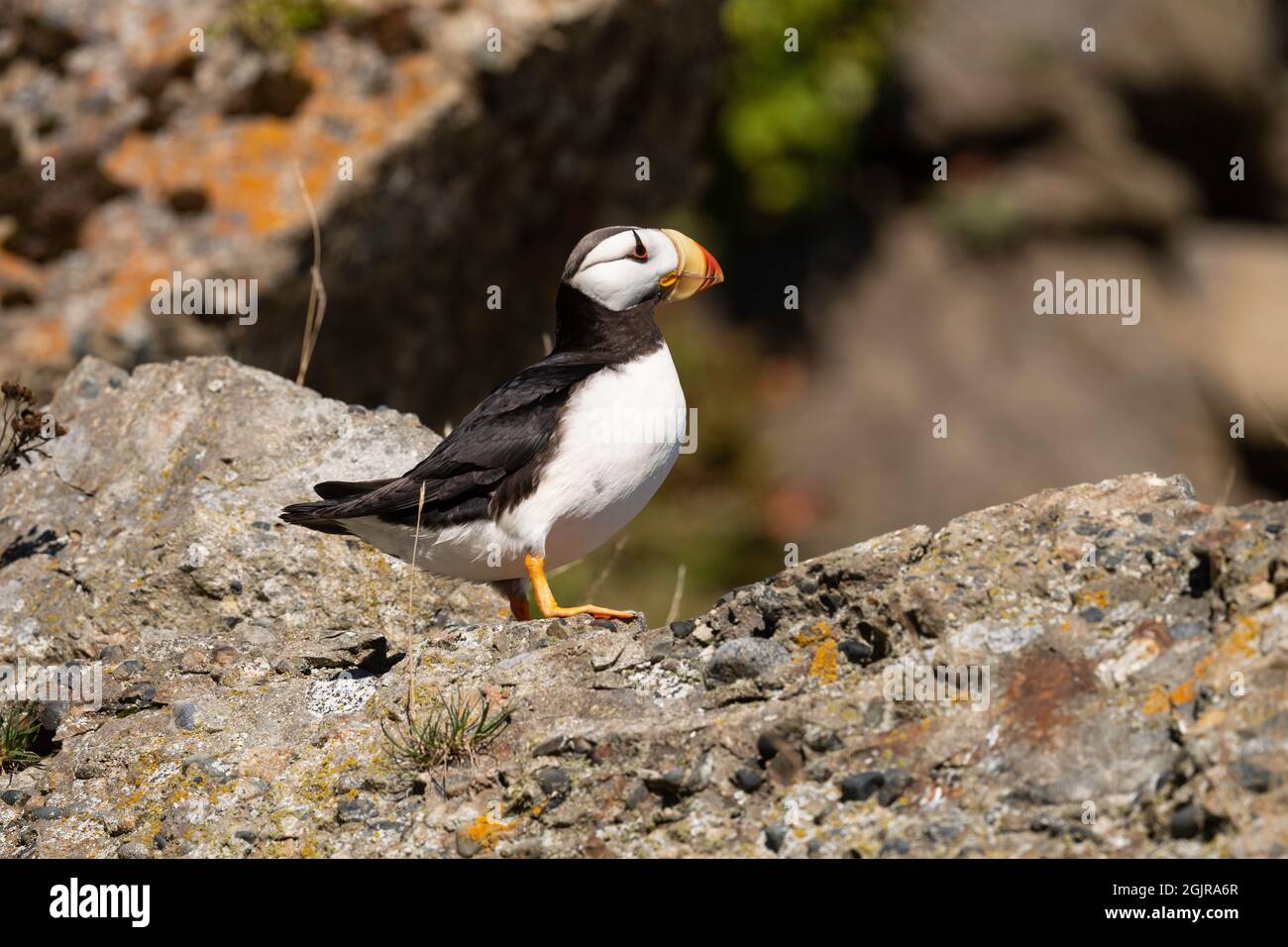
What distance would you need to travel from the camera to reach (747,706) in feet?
17.1

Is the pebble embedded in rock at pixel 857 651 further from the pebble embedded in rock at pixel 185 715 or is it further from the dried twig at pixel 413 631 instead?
the pebble embedded in rock at pixel 185 715

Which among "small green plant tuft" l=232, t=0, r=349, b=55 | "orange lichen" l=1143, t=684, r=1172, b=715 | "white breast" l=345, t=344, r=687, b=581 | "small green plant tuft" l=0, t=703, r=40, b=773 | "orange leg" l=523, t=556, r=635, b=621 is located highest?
"small green plant tuft" l=232, t=0, r=349, b=55

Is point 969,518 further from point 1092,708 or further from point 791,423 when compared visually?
point 791,423

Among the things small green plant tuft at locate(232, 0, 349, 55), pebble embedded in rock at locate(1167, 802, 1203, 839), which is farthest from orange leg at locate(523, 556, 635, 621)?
small green plant tuft at locate(232, 0, 349, 55)

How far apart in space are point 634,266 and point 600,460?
98 centimetres

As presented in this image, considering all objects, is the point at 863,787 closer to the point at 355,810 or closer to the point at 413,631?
the point at 355,810

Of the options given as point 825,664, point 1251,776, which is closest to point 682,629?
point 825,664

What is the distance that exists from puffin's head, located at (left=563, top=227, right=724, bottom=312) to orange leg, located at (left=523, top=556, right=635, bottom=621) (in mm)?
1285

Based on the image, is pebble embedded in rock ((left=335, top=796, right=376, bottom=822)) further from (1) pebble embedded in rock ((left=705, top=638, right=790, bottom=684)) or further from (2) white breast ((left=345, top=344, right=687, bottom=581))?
(2) white breast ((left=345, top=344, right=687, bottom=581))

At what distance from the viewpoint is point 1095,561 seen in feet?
17.1

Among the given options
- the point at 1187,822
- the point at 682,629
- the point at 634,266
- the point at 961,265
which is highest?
the point at 961,265

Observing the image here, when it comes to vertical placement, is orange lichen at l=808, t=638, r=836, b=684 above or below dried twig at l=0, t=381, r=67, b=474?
below

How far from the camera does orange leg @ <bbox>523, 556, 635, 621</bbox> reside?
636cm

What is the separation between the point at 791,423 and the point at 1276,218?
6.47 m
